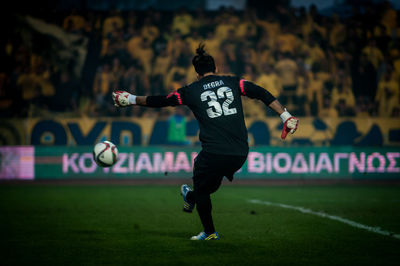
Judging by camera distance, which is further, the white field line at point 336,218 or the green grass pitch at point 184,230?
the white field line at point 336,218

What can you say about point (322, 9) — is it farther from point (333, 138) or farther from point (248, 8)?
point (333, 138)

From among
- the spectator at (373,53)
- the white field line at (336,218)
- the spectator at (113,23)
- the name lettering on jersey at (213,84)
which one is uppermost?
the spectator at (113,23)

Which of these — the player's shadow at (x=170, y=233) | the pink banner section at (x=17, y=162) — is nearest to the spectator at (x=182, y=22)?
the pink banner section at (x=17, y=162)

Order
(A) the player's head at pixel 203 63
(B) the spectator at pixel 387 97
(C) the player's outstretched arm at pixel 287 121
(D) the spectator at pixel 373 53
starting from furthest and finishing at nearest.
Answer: (D) the spectator at pixel 373 53 → (B) the spectator at pixel 387 97 → (A) the player's head at pixel 203 63 → (C) the player's outstretched arm at pixel 287 121

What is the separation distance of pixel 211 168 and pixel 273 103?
984mm

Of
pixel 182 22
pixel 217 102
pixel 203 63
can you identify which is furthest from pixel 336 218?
pixel 182 22

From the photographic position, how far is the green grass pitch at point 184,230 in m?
5.29

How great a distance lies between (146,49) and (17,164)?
20.5ft

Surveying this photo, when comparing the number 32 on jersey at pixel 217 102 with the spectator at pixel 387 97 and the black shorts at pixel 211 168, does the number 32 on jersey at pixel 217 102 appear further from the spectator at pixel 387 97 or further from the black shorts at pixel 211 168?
the spectator at pixel 387 97

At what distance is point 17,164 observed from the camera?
52.6ft

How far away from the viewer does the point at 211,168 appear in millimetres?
6133

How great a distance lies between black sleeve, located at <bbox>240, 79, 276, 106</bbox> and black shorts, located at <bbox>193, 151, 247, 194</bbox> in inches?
27.2

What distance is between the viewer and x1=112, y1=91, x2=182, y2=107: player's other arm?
6230mm

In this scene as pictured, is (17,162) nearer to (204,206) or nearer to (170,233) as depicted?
(170,233)
